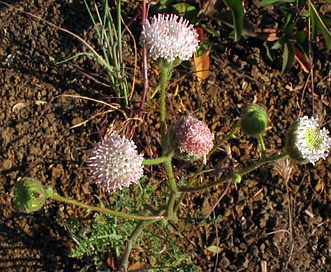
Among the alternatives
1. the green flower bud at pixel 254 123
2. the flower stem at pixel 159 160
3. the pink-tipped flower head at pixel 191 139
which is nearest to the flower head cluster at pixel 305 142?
the green flower bud at pixel 254 123

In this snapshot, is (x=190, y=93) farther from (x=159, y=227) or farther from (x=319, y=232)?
(x=319, y=232)

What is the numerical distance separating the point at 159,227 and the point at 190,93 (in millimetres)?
633

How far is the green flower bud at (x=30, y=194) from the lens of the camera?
1361 millimetres

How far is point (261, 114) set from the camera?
139cm

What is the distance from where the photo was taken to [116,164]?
1438 mm

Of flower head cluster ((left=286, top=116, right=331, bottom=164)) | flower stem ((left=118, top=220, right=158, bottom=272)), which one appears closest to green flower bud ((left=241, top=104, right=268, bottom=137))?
flower head cluster ((left=286, top=116, right=331, bottom=164))

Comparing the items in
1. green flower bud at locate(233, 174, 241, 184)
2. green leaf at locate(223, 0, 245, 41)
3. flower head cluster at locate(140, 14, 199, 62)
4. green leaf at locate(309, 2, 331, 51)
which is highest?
flower head cluster at locate(140, 14, 199, 62)

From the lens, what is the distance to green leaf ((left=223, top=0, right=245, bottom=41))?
1.95 meters

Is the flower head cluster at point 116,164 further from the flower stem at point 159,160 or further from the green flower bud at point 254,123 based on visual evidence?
the green flower bud at point 254,123

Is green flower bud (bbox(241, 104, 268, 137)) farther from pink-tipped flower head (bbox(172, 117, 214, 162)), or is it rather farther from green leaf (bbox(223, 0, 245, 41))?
green leaf (bbox(223, 0, 245, 41))

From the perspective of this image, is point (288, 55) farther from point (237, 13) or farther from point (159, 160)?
point (159, 160)

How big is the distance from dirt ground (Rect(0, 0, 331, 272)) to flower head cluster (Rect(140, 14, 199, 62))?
2.13 ft

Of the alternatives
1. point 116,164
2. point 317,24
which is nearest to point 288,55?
point 317,24

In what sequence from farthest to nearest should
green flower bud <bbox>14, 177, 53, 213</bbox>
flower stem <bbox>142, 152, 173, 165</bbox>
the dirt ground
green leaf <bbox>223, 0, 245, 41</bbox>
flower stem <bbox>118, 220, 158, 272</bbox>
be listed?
the dirt ground, green leaf <bbox>223, 0, 245, 41</bbox>, flower stem <bbox>118, 220, 158, 272</bbox>, flower stem <bbox>142, 152, 173, 165</bbox>, green flower bud <bbox>14, 177, 53, 213</bbox>
